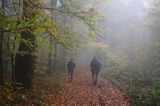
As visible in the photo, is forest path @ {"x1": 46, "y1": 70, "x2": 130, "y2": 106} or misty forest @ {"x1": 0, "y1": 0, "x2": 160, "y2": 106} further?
forest path @ {"x1": 46, "y1": 70, "x2": 130, "y2": 106}

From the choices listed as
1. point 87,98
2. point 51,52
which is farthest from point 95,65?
point 87,98

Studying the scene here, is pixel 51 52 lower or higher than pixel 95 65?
higher

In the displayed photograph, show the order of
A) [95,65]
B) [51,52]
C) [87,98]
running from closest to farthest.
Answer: [87,98] → [51,52] → [95,65]

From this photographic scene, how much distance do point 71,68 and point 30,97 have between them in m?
9.60

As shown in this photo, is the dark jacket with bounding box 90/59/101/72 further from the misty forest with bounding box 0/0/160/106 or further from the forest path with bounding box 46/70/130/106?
the forest path with bounding box 46/70/130/106

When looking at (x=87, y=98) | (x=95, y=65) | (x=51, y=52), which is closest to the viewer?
(x=87, y=98)

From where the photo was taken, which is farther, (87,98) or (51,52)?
(51,52)

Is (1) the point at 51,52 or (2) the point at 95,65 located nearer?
(1) the point at 51,52

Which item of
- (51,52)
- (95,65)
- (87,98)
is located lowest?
(87,98)

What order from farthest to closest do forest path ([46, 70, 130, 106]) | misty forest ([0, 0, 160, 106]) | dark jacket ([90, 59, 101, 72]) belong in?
dark jacket ([90, 59, 101, 72]) < forest path ([46, 70, 130, 106]) < misty forest ([0, 0, 160, 106])

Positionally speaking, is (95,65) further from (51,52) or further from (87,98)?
(87,98)

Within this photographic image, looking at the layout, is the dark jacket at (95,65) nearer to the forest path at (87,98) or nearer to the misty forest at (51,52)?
the misty forest at (51,52)

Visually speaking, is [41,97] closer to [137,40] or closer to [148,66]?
[148,66]

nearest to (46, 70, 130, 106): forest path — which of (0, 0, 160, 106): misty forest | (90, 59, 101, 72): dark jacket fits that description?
(0, 0, 160, 106): misty forest
